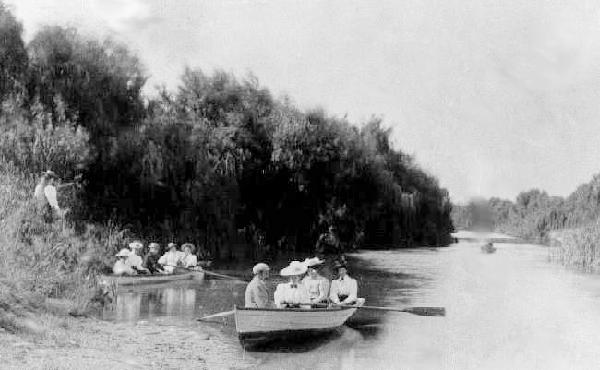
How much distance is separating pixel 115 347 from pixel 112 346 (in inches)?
3.2

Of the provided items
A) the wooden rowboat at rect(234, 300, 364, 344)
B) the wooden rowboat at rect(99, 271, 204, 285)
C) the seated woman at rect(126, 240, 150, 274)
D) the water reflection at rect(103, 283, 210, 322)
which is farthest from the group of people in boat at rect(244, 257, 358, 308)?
the seated woman at rect(126, 240, 150, 274)

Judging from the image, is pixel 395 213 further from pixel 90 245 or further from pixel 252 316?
pixel 252 316

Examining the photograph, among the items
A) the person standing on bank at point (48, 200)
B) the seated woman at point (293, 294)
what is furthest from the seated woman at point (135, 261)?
the seated woman at point (293, 294)

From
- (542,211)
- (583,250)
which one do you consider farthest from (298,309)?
(542,211)

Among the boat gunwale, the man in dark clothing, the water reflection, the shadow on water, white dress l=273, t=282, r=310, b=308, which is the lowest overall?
the shadow on water

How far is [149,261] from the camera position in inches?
891

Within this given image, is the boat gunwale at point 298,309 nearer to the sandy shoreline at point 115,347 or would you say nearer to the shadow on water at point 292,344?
the shadow on water at point 292,344

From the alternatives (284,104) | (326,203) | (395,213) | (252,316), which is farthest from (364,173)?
(252,316)

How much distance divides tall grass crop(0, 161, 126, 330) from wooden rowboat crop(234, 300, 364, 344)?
124 inches

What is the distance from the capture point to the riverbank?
9.02 m

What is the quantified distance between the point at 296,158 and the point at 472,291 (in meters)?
16.1

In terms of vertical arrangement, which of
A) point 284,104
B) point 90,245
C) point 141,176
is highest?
point 284,104

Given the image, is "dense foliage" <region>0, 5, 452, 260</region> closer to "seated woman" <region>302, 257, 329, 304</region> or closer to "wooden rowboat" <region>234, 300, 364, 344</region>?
"seated woman" <region>302, 257, 329, 304</region>

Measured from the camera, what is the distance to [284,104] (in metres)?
41.6
